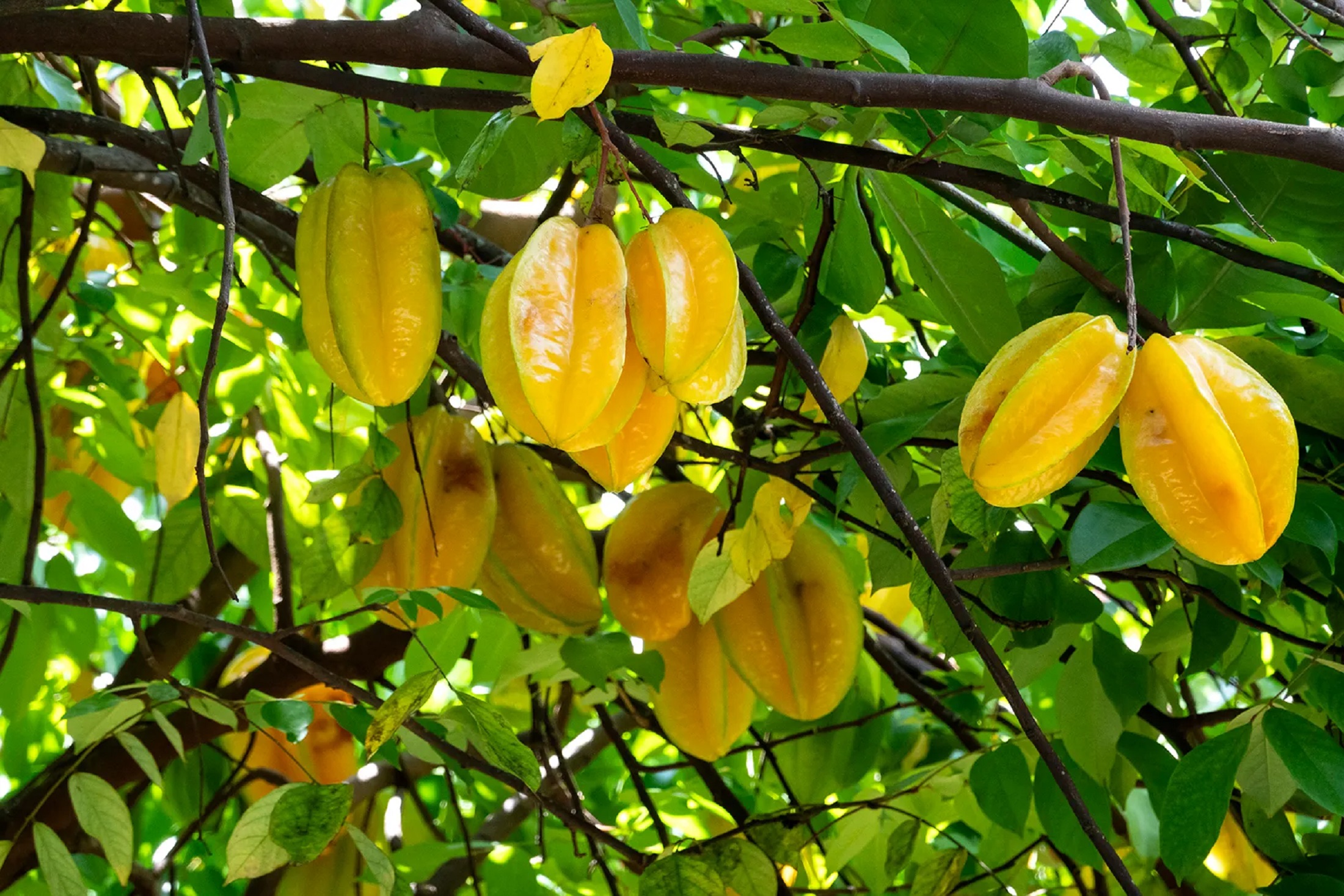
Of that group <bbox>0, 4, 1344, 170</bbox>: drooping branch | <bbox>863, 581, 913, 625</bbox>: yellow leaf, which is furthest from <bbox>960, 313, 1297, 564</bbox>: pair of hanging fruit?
<bbox>863, 581, 913, 625</bbox>: yellow leaf

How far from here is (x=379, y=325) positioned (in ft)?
3.41

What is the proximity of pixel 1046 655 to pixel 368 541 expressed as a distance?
2.87 ft

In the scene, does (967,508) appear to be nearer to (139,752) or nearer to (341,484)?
(341,484)

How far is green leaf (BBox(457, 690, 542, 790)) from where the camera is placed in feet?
3.56

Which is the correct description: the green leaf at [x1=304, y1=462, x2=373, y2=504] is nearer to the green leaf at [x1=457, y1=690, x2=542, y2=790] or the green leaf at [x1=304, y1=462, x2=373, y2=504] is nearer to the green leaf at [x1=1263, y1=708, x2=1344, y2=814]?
the green leaf at [x1=457, y1=690, x2=542, y2=790]

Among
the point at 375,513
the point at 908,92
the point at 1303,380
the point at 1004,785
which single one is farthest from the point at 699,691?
the point at 908,92

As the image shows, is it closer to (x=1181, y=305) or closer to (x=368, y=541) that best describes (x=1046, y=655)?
(x=1181, y=305)

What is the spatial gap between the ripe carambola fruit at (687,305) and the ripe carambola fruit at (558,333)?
0.02 meters

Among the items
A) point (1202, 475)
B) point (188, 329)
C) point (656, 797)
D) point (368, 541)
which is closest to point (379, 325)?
point (368, 541)

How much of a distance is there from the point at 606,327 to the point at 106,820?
884 millimetres

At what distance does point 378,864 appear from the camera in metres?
1.21

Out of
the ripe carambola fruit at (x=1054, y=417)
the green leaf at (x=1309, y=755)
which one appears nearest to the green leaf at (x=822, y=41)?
the ripe carambola fruit at (x=1054, y=417)

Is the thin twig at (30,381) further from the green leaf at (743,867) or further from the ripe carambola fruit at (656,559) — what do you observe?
the green leaf at (743,867)

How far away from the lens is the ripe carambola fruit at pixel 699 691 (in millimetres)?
1564
